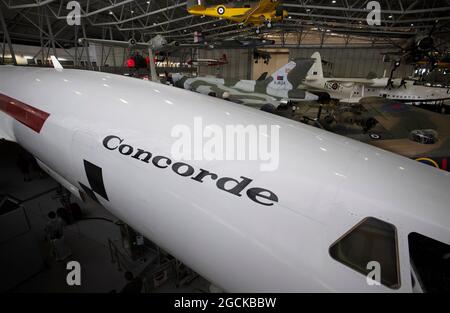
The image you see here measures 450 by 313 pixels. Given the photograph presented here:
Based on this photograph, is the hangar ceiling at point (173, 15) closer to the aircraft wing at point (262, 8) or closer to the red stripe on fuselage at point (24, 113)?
the aircraft wing at point (262, 8)

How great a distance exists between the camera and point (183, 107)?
3.81 metres

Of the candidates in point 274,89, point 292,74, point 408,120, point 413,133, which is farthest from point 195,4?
point 413,133

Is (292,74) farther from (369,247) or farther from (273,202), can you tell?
(369,247)

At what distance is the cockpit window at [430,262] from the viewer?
196 cm

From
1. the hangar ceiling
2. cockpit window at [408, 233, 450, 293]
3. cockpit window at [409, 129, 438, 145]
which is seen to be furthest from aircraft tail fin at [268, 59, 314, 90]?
cockpit window at [408, 233, 450, 293]

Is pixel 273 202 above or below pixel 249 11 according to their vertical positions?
below

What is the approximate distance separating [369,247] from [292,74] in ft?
48.1

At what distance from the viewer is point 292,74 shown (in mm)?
15125

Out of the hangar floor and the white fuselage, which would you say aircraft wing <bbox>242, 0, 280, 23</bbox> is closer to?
the white fuselage

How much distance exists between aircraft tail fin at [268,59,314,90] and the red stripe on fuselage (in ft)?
44.5

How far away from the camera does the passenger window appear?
1.95 m

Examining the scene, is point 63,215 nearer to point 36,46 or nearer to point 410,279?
point 410,279

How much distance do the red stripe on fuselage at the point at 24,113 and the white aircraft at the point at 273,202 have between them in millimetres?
1218

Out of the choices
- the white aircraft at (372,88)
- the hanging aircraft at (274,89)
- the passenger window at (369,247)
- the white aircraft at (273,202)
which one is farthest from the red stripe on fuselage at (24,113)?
the white aircraft at (372,88)
